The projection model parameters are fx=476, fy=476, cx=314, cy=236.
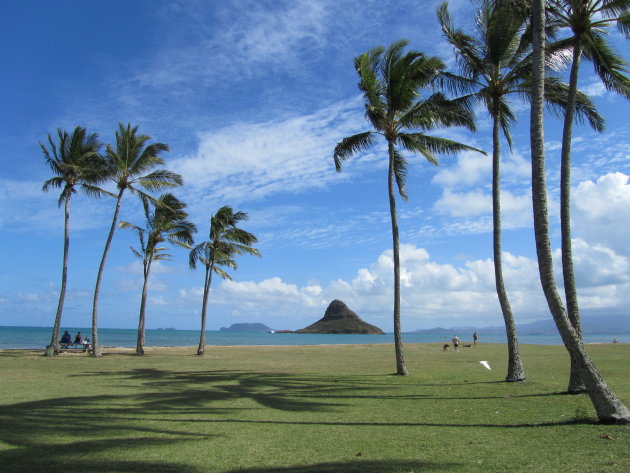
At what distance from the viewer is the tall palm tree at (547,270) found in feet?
25.5

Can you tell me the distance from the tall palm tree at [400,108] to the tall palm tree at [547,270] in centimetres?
756

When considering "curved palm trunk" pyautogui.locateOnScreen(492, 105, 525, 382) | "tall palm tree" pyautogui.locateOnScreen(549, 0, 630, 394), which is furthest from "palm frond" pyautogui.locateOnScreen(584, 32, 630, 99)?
"curved palm trunk" pyautogui.locateOnScreen(492, 105, 525, 382)

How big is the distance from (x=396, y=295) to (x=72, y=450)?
12819 millimetres

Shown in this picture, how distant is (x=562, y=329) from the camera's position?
8336 mm

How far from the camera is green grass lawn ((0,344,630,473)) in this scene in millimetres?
6023

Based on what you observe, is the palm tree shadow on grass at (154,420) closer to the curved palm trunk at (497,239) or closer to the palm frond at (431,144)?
the curved palm trunk at (497,239)

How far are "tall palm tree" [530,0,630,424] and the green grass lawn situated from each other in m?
0.43

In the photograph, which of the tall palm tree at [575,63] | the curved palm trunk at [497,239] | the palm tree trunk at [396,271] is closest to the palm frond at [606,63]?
the tall palm tree at [575,63]

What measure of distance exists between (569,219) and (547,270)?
407 centimetres

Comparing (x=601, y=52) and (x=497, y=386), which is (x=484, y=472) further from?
(x=601, y=52)

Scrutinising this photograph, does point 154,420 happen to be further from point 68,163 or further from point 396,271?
point 68,163

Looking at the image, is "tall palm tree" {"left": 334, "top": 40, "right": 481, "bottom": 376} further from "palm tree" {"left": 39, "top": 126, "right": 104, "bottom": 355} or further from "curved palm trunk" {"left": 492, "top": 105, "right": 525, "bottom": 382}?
"palm tree" {"left": 39, "top": 126, "right": 104, "bottom": 355}

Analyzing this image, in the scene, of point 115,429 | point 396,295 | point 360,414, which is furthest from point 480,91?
point 115,429

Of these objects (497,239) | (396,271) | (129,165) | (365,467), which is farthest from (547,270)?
(129,165)
